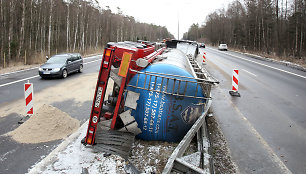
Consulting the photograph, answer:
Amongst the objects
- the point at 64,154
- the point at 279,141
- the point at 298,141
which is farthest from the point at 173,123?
the point at 298,141

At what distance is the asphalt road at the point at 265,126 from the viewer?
5129 mm

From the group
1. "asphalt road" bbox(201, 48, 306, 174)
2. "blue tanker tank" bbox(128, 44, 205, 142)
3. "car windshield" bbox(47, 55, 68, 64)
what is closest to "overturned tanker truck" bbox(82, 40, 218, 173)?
"blue tanker tank" bbox(128, 44, 205, 142)

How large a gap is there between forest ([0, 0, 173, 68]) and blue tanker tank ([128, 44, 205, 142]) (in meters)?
21.2

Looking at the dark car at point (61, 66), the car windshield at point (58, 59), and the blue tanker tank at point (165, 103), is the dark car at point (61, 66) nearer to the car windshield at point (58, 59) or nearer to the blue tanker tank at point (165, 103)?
the car windshield at point (58, 59)

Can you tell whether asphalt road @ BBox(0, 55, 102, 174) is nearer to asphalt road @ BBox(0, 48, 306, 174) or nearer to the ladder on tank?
asphalt road @ BBox(0, 48, 306, 174)

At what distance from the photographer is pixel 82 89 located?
12812 mm

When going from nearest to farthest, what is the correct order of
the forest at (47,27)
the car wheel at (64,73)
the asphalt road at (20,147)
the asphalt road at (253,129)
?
1. the asphalt road at (20,147)
2. the asphalt road at (253,129)
3. the car wheel at (64,73)
4. the forest at (47,27)

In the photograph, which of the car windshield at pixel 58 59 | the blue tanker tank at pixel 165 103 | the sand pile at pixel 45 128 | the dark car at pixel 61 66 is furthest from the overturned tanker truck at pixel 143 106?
the car windshield at pixel 58 59

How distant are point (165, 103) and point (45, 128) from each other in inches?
140

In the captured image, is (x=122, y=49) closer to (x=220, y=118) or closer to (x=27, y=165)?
(x=27, y=165)

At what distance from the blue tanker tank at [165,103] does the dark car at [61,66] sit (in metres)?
12.3

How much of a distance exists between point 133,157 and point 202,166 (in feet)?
4.64

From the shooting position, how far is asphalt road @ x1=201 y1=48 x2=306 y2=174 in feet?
16.8

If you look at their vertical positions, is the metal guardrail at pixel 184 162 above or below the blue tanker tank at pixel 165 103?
below
